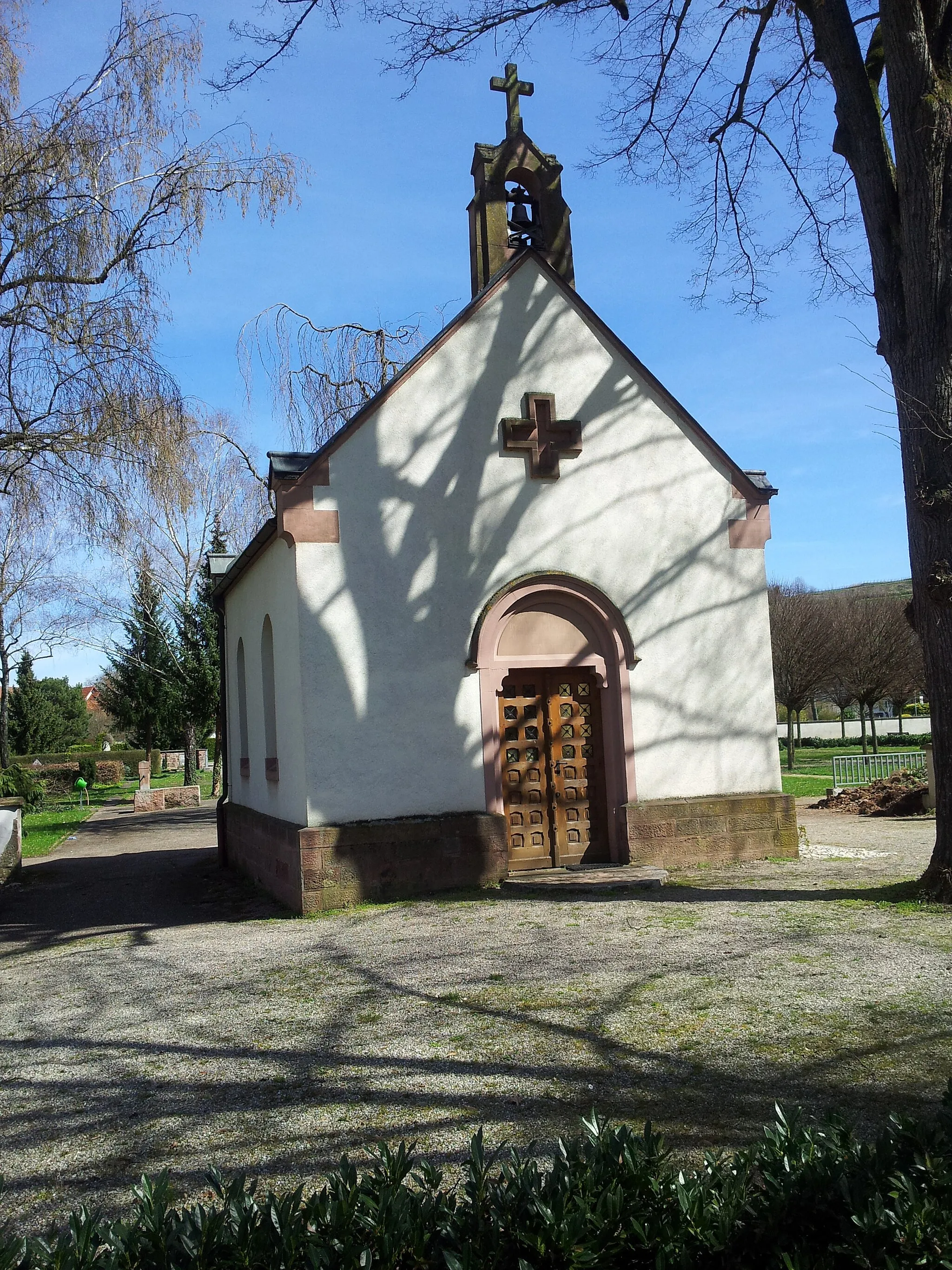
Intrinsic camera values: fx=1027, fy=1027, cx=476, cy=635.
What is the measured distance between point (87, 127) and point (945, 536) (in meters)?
12.8

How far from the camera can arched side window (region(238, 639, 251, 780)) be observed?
52.0 ft

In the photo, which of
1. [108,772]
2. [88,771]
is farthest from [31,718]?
[88,771]

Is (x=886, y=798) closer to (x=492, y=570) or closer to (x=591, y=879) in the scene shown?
(x=591, y=879)

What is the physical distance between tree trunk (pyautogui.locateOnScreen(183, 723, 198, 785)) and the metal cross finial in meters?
25.5

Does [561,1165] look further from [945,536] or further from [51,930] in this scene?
[51,930]

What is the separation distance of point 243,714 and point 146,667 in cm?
2145

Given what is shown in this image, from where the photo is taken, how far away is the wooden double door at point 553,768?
12.4 metres

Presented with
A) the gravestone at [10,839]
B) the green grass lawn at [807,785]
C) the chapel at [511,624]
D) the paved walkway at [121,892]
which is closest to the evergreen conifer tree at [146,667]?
the paved walkway at [121,892]

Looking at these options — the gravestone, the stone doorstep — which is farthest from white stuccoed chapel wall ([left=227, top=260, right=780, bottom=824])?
the gravestone

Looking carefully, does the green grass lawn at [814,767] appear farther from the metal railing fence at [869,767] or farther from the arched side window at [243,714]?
the arched side window at [243,714]

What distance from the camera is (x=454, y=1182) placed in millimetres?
4055

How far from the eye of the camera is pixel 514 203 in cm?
1444

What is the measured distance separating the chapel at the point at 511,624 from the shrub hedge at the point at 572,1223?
8142 mm

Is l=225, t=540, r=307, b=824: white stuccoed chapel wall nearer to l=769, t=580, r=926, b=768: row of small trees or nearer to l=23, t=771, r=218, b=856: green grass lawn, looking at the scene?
l=23, t=771, r=218, b=856: green grass lawn
